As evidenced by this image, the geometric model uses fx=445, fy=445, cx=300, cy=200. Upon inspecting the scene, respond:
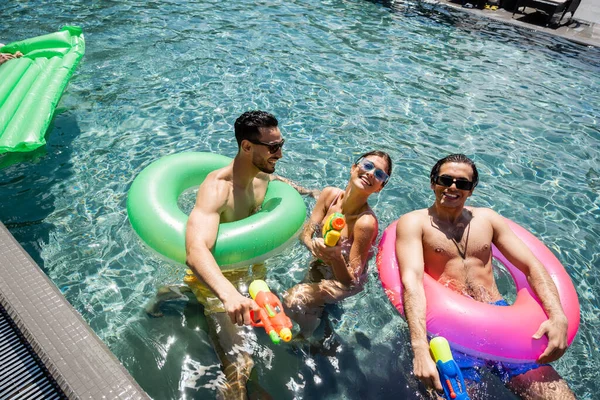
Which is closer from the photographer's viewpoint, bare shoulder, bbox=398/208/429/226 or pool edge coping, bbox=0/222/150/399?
pool edge coping, bbox=0/222/150/399

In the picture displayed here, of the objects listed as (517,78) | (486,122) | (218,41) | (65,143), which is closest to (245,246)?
(65,143)

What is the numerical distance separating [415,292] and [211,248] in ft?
4.47

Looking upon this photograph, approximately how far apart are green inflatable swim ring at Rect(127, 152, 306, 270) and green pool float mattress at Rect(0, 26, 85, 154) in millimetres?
1935

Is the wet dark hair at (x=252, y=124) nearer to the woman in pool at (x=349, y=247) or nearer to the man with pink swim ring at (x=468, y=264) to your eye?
the woman in pool at (x=349, y=247)

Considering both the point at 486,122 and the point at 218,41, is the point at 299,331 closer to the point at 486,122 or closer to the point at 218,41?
the point at 486,122

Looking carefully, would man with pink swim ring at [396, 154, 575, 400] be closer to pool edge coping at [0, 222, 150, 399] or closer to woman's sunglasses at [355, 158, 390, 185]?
woman's sunglasses at [355, 158, 390, 185]

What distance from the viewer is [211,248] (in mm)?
2967

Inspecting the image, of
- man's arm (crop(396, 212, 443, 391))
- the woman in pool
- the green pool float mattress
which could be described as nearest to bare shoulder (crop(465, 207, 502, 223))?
man's arm (crop(396, 212, 443, 391))

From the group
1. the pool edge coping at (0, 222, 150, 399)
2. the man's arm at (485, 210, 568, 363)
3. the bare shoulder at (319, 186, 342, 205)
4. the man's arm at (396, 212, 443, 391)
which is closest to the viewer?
the pool edge coping at (0, 222, 150, 399)

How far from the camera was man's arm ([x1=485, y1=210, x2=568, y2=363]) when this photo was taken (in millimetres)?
2656

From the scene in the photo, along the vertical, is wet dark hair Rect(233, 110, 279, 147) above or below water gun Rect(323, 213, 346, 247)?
above

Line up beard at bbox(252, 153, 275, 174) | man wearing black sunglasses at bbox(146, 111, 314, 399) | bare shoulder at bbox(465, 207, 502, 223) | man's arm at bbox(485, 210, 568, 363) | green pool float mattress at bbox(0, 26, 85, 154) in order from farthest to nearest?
green pool float mattress at bbox(0, 26, 85, 154) → bare shoulder at bbox(465, 207, 502, 223) → beard at bbox(252, 153, 275, 174) → man wearing black sunglasses at bbox(146, 111, 314, 399) → man's arm at bbox(485, 210, 568, 363)

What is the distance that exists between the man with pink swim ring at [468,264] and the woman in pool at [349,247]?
0.28 metres

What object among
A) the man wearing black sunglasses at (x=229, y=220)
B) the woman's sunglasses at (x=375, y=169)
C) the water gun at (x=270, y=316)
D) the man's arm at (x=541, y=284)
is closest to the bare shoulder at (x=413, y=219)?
the woman's sunglasses at (x=375, y=169)
